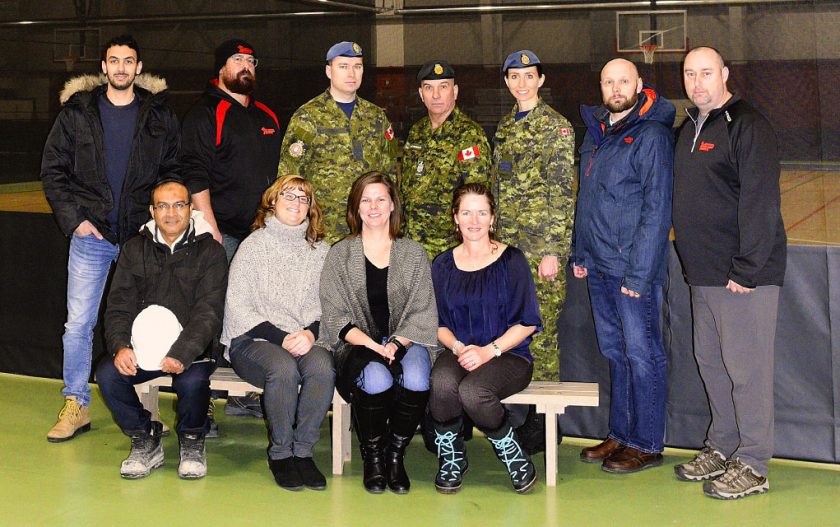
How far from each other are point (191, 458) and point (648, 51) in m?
3.51

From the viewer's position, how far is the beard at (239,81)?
4695 millimetres

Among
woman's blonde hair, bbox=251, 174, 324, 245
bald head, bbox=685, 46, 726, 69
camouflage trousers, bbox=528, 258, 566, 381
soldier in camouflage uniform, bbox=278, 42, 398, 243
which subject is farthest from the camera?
soldier in camouflage uniform, bbox=278, 42, 398, 243

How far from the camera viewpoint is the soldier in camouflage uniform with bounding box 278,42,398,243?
4461mm

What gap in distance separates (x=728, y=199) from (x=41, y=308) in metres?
3.97

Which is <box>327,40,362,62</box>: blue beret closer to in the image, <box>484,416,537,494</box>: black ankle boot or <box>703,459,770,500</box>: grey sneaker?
<box>484,416,537,494</box>: black ankle boot

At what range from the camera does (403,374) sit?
3.92 m

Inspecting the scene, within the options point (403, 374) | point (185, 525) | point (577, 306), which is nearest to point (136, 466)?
point (185, 525)

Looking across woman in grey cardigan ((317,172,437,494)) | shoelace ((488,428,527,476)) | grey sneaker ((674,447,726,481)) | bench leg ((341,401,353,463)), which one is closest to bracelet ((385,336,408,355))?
woman in grey cardigan ((317,172,437,494))

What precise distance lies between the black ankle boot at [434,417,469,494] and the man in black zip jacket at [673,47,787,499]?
0.95 m

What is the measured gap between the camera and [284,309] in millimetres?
4172

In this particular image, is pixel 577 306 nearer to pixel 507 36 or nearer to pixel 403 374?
pixel 403 374

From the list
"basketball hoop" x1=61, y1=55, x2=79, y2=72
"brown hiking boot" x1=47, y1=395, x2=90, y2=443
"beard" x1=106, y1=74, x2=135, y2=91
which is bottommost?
"brown hiking boot" x1=47, y1=395, x2=90, y2=443

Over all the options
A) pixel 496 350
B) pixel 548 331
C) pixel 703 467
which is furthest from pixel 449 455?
pixel 703 467

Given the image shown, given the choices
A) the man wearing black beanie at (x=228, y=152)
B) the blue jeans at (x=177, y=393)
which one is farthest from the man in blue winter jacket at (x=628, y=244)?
the blue jeans at (x=177, y=393)
